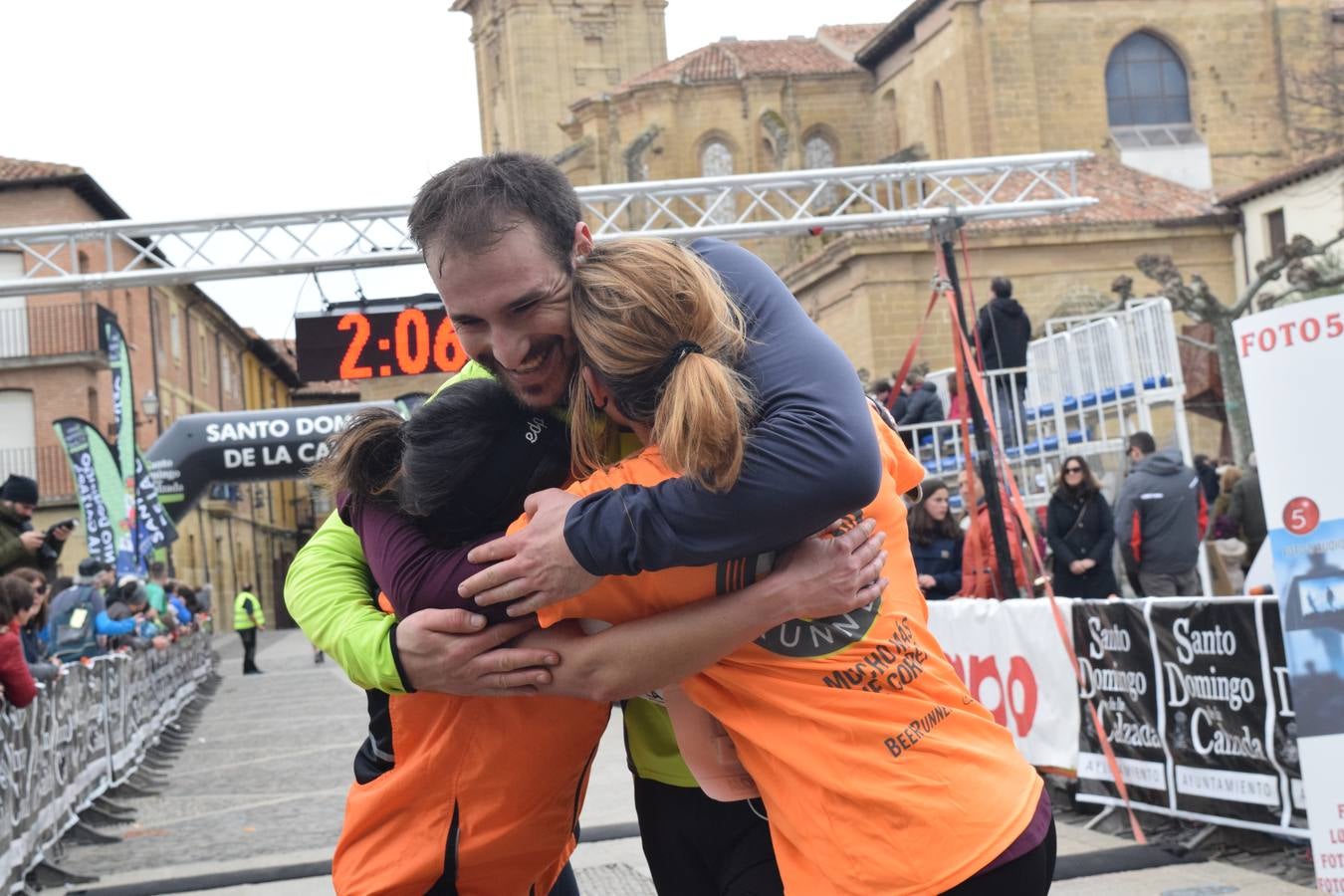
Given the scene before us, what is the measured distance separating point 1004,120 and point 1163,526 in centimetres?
3592

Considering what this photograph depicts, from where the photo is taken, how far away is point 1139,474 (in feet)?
41.1

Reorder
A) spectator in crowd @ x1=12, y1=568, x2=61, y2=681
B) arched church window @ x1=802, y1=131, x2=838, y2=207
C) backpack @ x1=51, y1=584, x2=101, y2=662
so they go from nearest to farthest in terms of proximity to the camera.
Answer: spectator in crowd @ x1=12, y1=568, x2=61, y2=681
backpack @ x1=51, y1=584, x2=101, y2=662
arched church window @ x1=802, y1=131, x2=838, y2=207

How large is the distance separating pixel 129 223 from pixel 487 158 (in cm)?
1378

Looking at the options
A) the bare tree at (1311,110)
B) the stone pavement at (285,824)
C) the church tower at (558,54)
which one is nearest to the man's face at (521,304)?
the stone pavement at (285,824)

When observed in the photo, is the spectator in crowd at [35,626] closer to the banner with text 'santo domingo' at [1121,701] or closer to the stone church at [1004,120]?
the banner with text 'santo domingo' at [1121,701]

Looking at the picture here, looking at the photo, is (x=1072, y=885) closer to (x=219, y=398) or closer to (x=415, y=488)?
(x=415, y=488)

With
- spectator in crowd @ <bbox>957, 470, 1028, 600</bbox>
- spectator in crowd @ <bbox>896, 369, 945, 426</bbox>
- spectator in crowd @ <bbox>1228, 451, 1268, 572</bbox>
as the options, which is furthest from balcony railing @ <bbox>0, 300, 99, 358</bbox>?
spectator in crowd @ <bbox>1228, 451, 1268, 572</bbox>

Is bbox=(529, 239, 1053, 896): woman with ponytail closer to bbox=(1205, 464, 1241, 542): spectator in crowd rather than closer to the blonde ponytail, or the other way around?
the blonde ponytail


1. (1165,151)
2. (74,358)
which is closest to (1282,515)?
(74,358)

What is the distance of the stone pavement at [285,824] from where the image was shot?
7.16 meters

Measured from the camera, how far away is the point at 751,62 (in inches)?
→ 2245

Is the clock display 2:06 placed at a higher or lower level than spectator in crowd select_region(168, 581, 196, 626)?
higher

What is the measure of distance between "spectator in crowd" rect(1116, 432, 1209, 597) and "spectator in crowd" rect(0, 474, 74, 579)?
25.7 feet

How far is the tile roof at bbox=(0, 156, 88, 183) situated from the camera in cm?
4341
